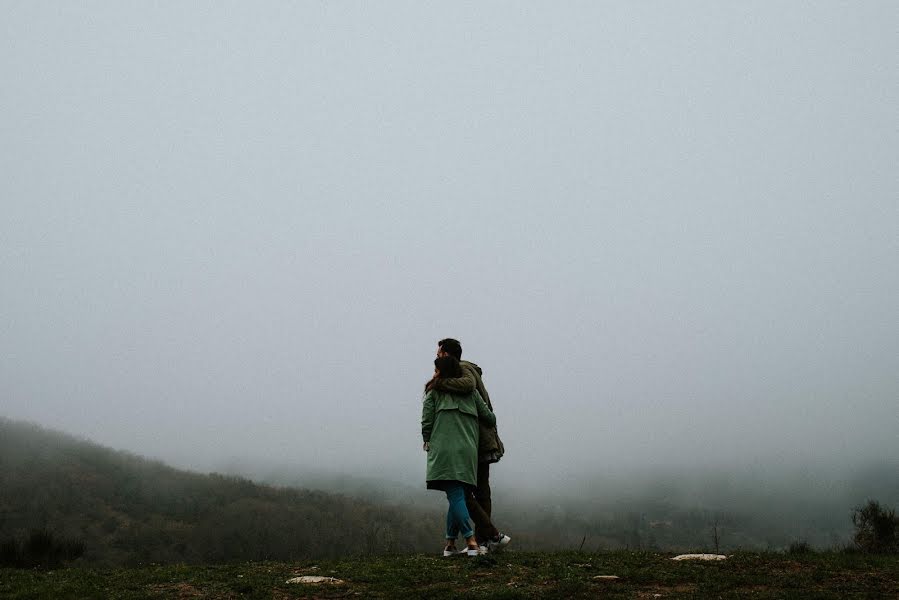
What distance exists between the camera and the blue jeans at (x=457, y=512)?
899cm

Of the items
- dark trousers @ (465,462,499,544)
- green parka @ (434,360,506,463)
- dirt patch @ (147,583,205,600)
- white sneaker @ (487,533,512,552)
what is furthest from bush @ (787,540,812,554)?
dirt patch @ (147,583,205,600)

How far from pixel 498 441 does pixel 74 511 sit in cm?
3212

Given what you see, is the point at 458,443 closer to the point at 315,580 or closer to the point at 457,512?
the point at 457,512

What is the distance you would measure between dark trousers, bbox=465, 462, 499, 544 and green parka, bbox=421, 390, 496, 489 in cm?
55

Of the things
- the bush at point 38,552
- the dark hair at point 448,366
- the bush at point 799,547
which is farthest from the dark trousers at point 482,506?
the bush at point 38,552

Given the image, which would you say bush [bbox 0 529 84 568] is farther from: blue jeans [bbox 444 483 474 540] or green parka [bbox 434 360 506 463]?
green parka [bbox 434 360 506 463]

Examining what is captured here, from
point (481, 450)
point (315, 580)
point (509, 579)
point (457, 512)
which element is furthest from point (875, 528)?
point (315, 580)

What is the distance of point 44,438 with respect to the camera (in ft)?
137

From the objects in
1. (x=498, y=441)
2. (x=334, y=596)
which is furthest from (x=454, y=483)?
(x=334, y=596)

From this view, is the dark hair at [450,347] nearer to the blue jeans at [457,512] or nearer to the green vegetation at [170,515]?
the blue jeans at [457,512]

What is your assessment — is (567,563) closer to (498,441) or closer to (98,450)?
(498,441)

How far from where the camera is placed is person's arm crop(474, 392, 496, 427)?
9569 millimetres

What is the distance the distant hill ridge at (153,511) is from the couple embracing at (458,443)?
58.8ft

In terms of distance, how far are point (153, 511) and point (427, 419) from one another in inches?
1347
